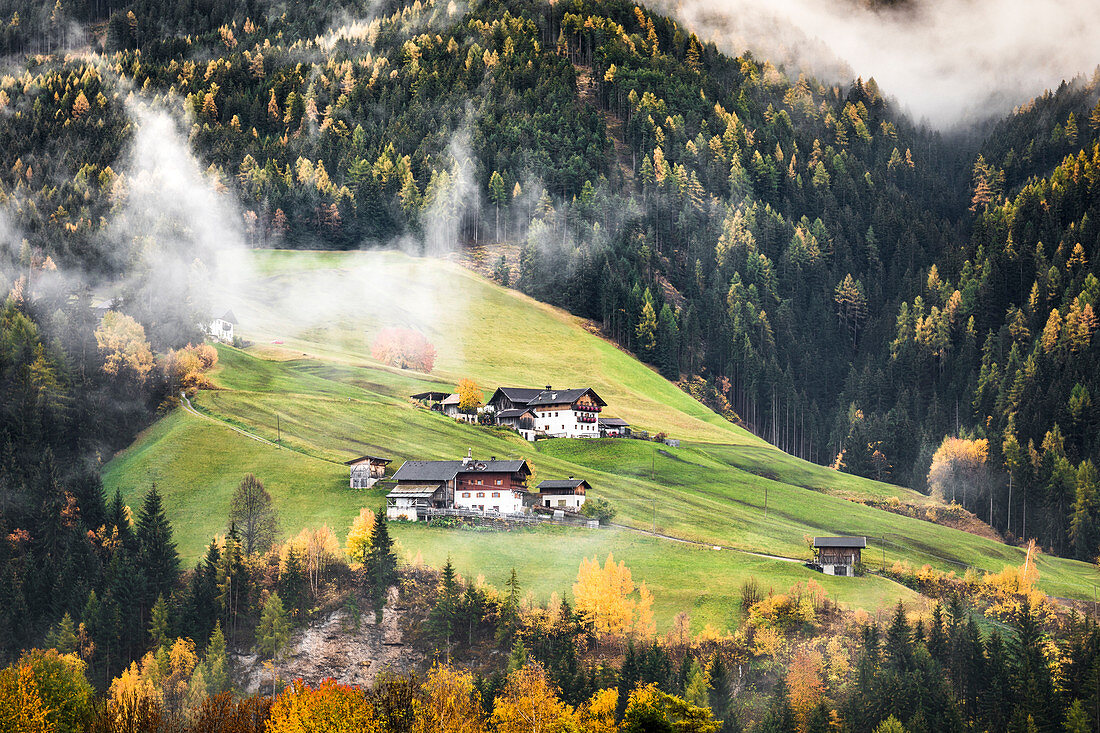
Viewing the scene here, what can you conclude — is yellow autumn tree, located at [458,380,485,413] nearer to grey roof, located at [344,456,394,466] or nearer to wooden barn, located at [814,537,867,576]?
grey roof, located at [344,456,394,466]

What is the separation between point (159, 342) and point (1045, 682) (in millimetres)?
123860

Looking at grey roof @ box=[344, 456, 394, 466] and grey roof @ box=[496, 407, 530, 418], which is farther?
grey roof @ box=[496, 407, 530, 418]

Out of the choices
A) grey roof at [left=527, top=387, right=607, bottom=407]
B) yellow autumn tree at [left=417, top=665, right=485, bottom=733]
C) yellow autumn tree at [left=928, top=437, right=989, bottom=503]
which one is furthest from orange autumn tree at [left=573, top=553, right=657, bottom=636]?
yellow autumn tree at [left=928, top=437, right=989, bottom=503]

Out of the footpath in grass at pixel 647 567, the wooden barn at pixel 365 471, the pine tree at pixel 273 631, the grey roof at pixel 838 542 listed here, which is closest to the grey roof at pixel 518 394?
the wooden barn at pixel 365 471

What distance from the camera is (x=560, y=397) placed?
184 metres

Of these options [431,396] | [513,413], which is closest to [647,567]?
[513,413]

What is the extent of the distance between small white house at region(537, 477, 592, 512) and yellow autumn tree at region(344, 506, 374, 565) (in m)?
25.2

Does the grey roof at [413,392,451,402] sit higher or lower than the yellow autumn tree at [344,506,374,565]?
higher

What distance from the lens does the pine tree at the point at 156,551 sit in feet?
421

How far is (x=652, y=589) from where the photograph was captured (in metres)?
127

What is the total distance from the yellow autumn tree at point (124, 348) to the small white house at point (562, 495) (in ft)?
193

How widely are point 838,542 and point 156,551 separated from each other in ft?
264

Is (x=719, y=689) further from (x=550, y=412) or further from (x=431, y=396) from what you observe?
(x=431, y=396)

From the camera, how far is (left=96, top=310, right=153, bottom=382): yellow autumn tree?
159500mm
